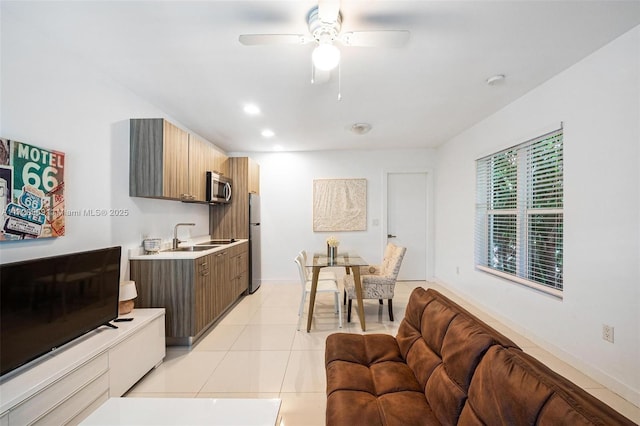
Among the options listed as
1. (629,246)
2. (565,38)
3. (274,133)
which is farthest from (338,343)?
(274,133)

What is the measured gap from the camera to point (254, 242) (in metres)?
4.62

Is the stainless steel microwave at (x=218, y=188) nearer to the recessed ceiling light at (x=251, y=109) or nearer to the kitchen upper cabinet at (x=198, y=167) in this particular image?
the kitchen upper cabinet at (x=198, y=167)

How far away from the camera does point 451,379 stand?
1212mm

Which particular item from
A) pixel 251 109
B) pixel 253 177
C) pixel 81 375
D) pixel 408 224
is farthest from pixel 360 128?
pixel 81 375

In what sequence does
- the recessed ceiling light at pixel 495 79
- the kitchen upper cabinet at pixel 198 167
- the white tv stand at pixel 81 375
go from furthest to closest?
1. the kitchen upper cabinet at pixel 198 167
2. the recessed ceiling light at pixel 495 79
3. the white tv stand at pixel 81 375

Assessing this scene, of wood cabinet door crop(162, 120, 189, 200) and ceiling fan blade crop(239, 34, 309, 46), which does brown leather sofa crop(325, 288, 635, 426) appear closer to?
ceiling fan blade crop(239, 34, 309, 46)

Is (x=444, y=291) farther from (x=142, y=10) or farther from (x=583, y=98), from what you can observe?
(x=142, y=10)

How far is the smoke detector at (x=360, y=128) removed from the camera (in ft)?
12.0

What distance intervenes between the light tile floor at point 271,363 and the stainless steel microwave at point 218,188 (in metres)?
1.61

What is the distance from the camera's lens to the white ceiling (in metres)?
1.63

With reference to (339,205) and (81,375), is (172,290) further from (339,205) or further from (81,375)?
(339,205)

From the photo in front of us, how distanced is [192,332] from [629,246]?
3610mm

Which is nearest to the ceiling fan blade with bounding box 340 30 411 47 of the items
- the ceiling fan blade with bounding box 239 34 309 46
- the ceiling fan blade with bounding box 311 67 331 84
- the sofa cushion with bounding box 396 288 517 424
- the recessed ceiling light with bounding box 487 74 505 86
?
the ceiling fan blade with bounding box 239 34 309 46

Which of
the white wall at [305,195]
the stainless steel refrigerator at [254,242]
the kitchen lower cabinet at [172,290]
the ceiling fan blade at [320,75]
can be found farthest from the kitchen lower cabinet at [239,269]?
the ceiling fan blade at [320,75]
